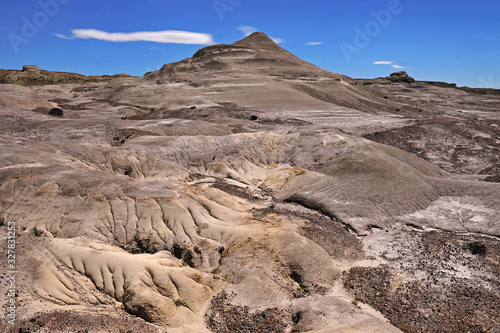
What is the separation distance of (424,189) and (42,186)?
29.2 meters

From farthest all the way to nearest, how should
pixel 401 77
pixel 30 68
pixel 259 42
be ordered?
pixel 401 77, pixel 30 68, pixel 259 42

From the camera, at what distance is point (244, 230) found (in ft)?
70.3

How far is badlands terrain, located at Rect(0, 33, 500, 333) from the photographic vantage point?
15.5 metres

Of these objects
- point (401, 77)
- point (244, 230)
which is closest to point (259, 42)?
point (401, 77)

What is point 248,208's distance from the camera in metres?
26.2

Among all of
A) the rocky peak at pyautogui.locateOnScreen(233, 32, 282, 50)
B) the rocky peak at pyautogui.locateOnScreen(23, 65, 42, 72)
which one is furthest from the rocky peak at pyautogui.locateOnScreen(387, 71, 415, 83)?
the rocky peak at pyautogui.locateOnScreen(23, 65, 42, 72)

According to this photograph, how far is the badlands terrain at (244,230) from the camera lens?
15.5 meters

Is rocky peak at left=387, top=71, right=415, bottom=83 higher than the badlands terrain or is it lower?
higher

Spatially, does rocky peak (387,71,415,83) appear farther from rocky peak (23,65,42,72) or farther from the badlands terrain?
rocky peak (23,65,42,72)

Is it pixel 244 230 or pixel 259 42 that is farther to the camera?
pixel 259 42

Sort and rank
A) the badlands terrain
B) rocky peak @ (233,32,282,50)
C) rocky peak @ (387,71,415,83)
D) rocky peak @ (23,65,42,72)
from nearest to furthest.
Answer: the badlands terrain < rocky peak @ (233,32,282,50) < rocky peak @ (23,65,42,72) < rocky peak @ (387,71,415,83)

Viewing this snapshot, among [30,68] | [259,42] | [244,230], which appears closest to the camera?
[244,230]

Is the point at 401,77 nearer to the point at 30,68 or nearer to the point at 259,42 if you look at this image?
the point at 259,42

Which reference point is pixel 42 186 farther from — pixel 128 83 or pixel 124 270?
pixel 128 83
